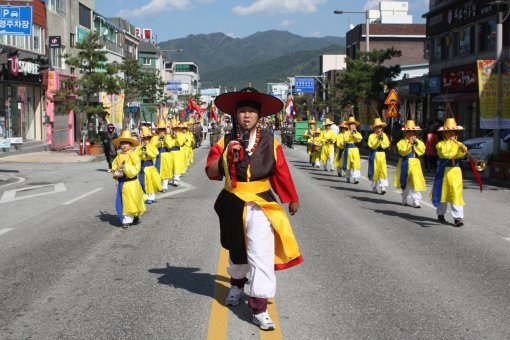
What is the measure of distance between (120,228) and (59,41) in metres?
30.8

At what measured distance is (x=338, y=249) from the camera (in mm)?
8648

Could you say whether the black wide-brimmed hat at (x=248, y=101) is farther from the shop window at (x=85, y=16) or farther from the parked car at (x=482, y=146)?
the shop window at (x=85, y=16)

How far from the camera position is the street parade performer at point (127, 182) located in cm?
1049

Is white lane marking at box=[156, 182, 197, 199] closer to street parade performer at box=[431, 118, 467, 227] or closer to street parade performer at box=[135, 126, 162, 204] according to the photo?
street parade performer at box=[135, 126, 162, 204]

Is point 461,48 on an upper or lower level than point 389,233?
upper

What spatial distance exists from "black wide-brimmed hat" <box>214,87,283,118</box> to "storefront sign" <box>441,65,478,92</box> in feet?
107

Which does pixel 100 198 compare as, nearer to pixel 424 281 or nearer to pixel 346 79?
pixel 424 281

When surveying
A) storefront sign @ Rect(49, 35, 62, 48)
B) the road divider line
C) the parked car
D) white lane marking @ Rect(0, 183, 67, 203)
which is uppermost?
storefront sign @ Rect(49, 35, 62, 48)

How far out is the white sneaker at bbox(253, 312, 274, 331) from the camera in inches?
202

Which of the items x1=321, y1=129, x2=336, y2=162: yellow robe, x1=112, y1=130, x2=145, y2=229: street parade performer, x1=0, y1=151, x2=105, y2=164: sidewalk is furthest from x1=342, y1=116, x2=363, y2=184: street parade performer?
x1=0, y1=151, x2=105, y2=164: sidewalk

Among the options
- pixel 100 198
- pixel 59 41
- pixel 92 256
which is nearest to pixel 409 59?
pixel 59 41

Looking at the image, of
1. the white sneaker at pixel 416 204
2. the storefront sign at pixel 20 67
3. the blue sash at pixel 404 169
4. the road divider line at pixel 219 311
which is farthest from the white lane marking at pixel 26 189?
the storefront sign at pixel 20 67

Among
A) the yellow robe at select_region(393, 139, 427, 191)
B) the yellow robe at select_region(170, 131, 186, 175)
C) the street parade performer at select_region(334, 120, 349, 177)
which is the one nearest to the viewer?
the yellow robe at select_region(393, 139, 427, 191)

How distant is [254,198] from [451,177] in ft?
20.7
